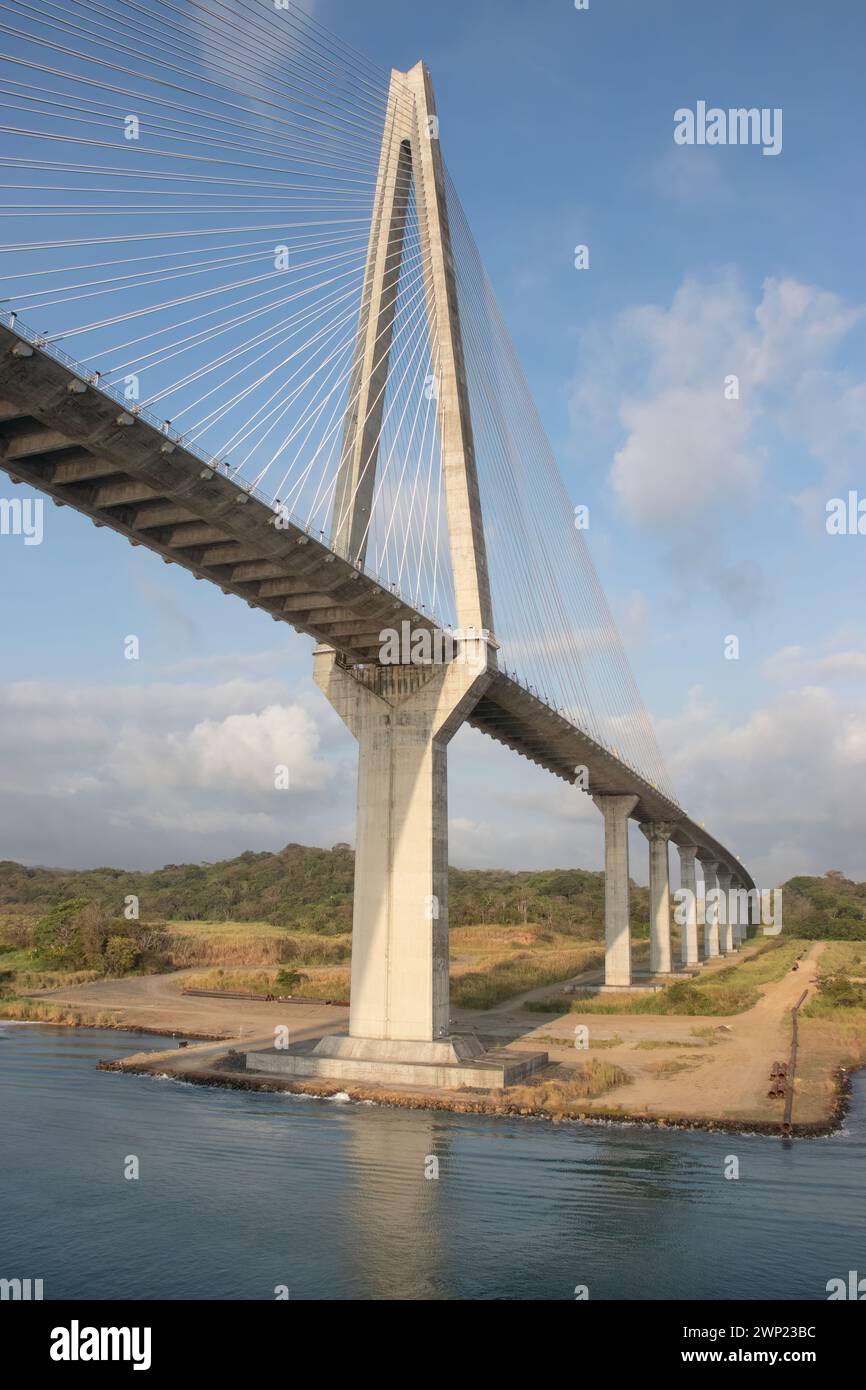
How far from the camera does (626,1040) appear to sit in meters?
44.3

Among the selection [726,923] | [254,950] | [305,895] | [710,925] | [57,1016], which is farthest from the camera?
[305,895]

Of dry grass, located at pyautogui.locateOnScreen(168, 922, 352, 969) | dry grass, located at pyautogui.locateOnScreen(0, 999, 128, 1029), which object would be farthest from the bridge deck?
dry grass, located at pyautogui.locateOnScreen(168, 922, 352, 969)

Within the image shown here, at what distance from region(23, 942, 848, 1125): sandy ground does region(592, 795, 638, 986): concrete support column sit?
14.1ft

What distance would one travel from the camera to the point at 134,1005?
184 ft

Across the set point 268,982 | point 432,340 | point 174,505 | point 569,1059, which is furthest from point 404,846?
point 268,982

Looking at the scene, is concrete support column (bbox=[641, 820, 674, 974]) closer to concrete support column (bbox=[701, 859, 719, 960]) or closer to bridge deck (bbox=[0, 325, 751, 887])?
concrete support column (bbox=[701, 859, 719, 960])

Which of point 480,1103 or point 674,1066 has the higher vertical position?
point 480,1103

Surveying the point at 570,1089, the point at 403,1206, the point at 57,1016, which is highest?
the point at 403,1206

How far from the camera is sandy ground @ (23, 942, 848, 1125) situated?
30.7 meters

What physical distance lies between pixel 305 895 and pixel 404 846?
3782 inches

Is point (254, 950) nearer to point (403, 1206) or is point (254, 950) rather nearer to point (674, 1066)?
point (674, 1066)

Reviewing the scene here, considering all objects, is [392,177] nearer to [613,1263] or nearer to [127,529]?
[127,529]
